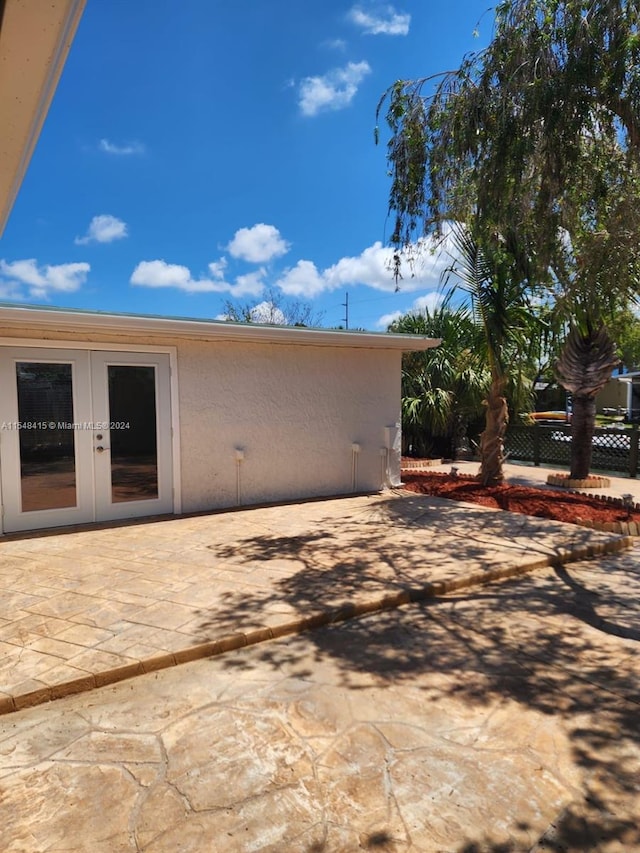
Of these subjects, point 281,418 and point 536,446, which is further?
point 536,446

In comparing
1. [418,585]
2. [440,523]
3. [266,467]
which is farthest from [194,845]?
[266,467]

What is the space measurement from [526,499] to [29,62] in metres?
8.57

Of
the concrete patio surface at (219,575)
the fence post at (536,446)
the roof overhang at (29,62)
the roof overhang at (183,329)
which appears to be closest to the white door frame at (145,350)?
the roof overhang at (183,329)

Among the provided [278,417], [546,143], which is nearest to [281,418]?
[278,417]

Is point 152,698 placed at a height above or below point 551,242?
below

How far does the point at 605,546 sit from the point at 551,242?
3.78 metres

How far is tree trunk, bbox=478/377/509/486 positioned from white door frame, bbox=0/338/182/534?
5495 mm

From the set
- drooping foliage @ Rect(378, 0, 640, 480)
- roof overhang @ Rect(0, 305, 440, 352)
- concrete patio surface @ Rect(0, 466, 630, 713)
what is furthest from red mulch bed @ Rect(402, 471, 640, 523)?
drooping foliage @ Rect(378, 0, 640, 480)

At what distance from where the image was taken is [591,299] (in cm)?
643

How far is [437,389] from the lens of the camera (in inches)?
541

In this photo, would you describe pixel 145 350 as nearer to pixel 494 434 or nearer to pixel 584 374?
pixel 494 434

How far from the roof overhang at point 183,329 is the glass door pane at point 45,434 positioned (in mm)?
623

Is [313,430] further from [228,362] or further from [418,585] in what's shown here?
[418,585]

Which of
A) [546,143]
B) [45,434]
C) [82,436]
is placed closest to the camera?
[546,143]
